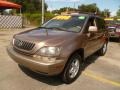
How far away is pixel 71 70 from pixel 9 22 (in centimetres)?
1536

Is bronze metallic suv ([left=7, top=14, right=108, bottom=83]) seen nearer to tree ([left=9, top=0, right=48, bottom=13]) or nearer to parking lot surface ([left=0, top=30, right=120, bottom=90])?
parking lot surface ([left=0, top=30, right=120, bottom=90])

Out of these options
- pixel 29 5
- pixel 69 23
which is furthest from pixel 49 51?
pixel 29 5

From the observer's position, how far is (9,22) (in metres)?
19.2

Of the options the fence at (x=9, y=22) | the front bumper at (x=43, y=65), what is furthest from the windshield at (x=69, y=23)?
the fence at (x=9, y=22)

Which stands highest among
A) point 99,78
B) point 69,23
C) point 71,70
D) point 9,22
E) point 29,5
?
point 29,5

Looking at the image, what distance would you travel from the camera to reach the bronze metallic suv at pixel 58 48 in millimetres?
4355

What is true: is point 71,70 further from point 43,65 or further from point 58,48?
point 43,65

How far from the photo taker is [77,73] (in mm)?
5523

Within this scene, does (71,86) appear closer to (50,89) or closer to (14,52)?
(50,89)

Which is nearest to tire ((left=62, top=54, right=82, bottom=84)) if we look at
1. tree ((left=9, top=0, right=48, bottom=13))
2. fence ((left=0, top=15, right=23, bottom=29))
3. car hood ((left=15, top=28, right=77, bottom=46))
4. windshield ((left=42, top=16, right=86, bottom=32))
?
car hood ((left=15, top=28, right=77, bottom=46))

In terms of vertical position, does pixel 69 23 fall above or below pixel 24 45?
above

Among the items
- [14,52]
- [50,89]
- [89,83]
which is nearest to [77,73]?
[89,83]

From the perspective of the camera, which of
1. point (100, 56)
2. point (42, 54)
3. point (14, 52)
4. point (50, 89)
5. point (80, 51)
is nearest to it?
point (42, 54)

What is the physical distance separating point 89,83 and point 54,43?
166cm
